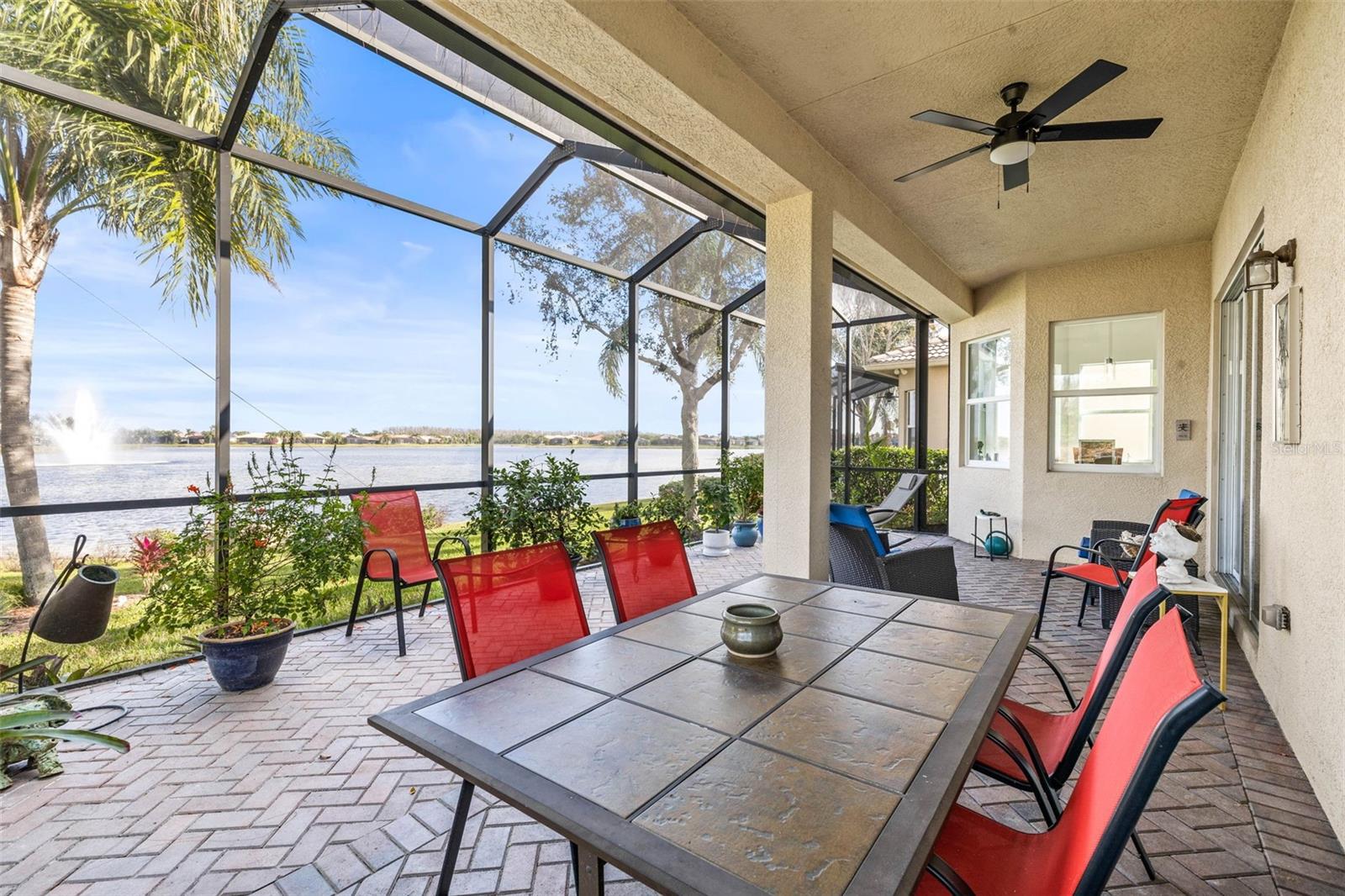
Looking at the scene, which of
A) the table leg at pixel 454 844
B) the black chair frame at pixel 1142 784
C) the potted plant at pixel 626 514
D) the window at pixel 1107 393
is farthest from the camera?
the potted plant at pixel 626 514

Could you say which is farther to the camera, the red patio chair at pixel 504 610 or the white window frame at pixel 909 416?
the white window frame at pixel 909 416

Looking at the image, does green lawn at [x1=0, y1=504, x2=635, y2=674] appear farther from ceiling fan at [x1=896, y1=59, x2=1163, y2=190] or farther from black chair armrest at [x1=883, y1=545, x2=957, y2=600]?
ceiling fan at [x1=896, y1=59, x2=1163, y2=190]

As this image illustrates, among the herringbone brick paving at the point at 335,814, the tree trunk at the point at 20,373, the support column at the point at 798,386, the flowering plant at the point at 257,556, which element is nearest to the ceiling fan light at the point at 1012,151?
the support column at the point at 798,386

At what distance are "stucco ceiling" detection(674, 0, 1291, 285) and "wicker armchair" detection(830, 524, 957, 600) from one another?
236 cm

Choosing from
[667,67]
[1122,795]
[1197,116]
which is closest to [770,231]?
[667,67]

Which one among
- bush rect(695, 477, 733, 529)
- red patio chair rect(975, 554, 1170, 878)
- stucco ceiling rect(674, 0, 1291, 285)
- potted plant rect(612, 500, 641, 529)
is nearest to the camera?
red patio chair rect(975, 554, 1170, 878)

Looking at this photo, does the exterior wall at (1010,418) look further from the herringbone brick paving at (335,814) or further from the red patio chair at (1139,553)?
the herringbone brick paving at (335,814)

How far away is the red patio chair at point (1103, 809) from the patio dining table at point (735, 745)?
14 centimetres

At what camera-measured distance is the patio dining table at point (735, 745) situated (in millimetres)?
855

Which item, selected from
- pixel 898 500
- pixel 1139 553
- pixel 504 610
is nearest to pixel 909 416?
pixel 898 500

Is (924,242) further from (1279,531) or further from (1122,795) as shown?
(1122,795)

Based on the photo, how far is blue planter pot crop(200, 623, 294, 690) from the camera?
2.91m

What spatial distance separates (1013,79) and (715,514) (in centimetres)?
474

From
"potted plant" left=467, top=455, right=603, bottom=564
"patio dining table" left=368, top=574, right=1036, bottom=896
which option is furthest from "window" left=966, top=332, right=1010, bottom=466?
"patio dining table" left=368, top=574, right=1036, bottom=896
